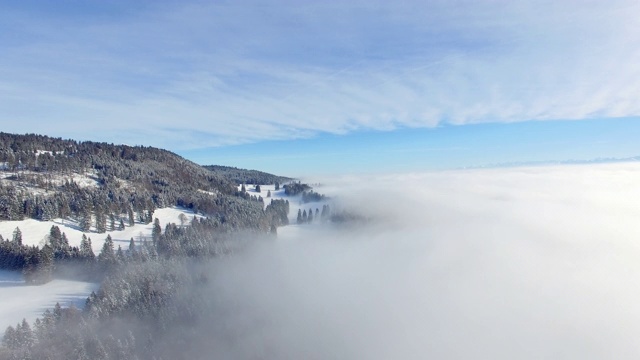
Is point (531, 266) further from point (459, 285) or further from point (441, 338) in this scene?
point (441, 338)

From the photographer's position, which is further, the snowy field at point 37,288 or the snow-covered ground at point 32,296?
the snowy field at point 37,288

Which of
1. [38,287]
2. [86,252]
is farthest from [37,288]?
[86,252]

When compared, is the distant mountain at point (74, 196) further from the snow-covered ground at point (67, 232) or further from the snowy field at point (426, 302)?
the snowy field at point (426, 302)

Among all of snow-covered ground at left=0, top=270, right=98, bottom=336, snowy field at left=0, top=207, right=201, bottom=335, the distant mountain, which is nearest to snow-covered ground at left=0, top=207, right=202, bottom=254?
snowy field at left=0, top=207, right=201, bottom=335

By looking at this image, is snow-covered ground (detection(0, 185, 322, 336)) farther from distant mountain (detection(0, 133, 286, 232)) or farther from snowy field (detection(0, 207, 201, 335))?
distant mountain (detection(0, 133, 286, 232))

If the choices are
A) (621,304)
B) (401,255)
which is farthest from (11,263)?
(621,304)

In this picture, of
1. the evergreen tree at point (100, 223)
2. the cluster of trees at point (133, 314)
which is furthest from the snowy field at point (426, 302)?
the evergreen tree at point (100, 223)

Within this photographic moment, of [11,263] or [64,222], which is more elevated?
[64,222]

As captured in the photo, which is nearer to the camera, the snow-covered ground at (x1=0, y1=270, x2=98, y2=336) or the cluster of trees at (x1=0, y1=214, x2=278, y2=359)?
the cluster of trees at (x1=0, y1=214, x2=278, y2=359)
